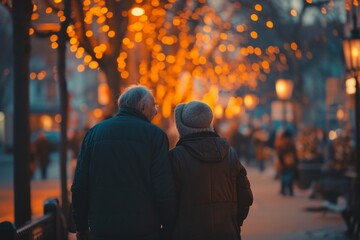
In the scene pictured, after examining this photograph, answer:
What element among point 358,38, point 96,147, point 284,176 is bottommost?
point 284,176

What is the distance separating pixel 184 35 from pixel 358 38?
11.1 meters

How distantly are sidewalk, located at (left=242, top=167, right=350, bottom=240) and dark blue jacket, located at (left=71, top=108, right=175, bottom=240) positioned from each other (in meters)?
8.19

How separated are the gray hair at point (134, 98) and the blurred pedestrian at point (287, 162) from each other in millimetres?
17380

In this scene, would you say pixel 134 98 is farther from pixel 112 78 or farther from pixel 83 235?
pixel 112 78

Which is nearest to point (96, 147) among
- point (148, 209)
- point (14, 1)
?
point (148, 209)

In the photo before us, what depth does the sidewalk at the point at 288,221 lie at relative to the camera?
48.0ft

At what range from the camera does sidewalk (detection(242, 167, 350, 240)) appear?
14641mm

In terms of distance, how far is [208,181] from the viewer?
6336 millimetres

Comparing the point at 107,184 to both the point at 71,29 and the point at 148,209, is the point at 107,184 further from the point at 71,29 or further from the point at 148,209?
the point at 71,29

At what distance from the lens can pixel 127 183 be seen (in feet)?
20.0

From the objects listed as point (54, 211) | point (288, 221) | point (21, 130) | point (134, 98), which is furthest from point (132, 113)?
point (288, 221)

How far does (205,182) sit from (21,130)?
14.2ft

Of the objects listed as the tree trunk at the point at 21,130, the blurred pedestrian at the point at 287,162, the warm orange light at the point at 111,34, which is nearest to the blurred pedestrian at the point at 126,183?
the tree trunk at the point at 21,130

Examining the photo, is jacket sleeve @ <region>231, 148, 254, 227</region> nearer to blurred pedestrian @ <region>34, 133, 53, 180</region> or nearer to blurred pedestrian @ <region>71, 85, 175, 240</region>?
blurred pedestrian @ <region>71, 85, 175, 240</region>
